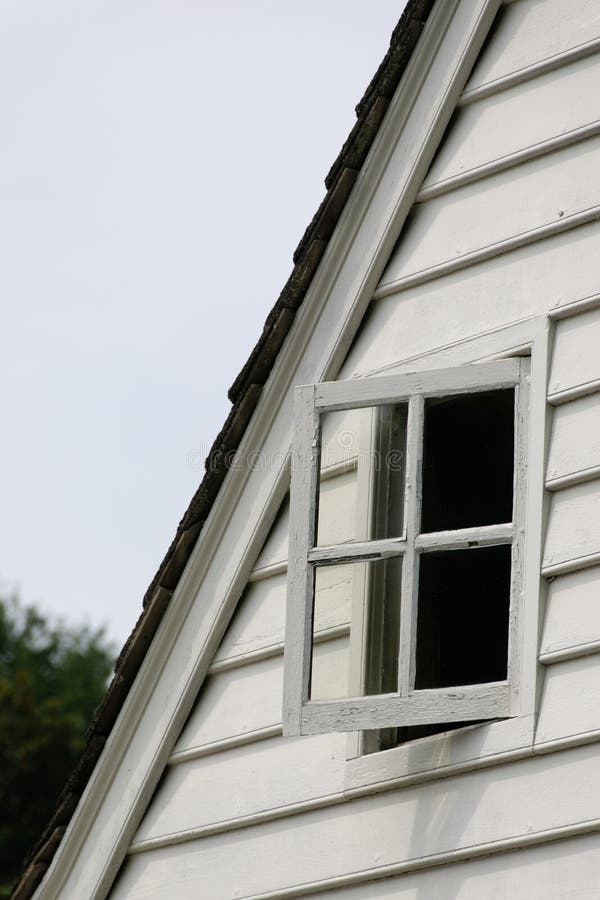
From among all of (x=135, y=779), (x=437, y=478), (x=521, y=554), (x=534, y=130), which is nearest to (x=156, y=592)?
(x=135, y=779)

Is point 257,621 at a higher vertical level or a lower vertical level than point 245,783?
higher

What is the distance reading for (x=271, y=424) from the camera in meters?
5.08

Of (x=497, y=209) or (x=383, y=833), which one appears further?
(x=497, y=209)

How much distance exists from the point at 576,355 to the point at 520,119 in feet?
2.62

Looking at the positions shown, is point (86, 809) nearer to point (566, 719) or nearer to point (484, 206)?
point (566, 719)

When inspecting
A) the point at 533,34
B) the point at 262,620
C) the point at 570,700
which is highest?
the point at 533,34

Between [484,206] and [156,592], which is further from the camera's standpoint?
[156,592]

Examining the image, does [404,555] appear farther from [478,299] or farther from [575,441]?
[478,299]

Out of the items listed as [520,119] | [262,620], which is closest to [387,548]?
[262,620]

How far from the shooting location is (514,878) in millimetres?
3992

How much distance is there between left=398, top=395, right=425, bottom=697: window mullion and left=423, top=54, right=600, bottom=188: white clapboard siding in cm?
79

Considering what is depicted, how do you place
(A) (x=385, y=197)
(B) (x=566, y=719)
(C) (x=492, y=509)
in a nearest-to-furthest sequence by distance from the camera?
(B) (x=566, y=719) < (A) (x=385, y=197) < (C) (x=492, y=509)

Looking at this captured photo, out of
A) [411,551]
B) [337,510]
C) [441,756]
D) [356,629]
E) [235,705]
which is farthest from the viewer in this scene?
[235,705]

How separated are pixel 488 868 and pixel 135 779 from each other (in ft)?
4.45
